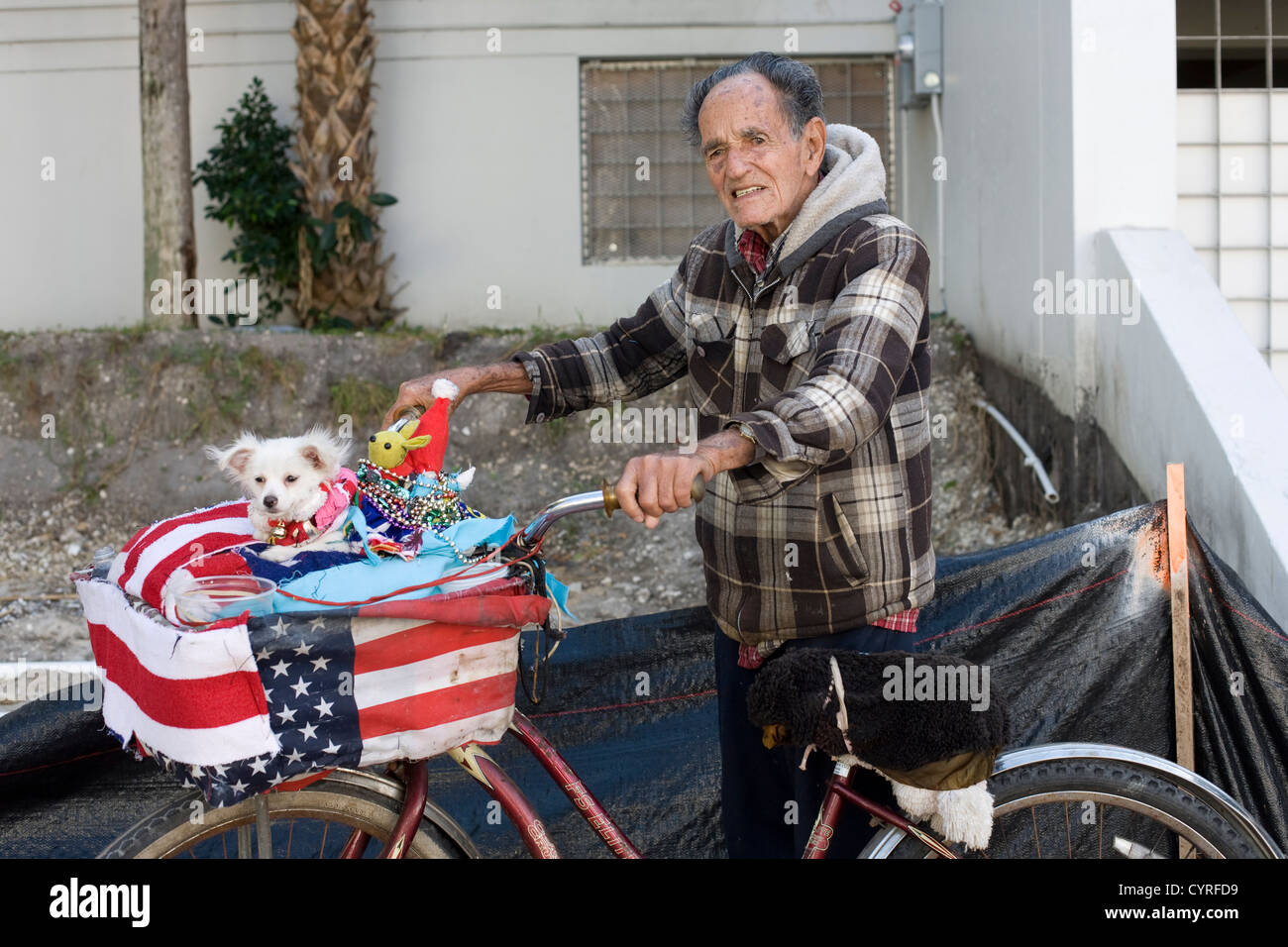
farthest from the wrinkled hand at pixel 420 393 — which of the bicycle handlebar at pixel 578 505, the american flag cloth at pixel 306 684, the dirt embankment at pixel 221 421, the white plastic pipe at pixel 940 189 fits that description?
the white plastic pipe at pixel 940 189

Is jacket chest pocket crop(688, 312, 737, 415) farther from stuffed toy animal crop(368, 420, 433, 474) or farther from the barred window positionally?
the barred window

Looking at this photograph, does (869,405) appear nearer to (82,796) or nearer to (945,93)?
(82,796)

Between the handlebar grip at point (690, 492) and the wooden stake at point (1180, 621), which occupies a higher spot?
the handlebar grip at point (690, 492)

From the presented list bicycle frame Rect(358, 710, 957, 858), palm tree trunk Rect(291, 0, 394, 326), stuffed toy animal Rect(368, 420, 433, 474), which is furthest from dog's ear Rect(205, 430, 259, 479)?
palm tree trunk Rect(291, 0, 394, 326)

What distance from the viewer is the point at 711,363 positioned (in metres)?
2.55

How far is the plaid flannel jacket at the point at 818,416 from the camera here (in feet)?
6.70

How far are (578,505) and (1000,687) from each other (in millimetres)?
1373

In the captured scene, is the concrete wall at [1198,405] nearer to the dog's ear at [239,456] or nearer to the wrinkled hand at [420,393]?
the wrinkled hand at [420,393]

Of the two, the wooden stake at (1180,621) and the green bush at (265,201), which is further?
the green bush at (265,201)

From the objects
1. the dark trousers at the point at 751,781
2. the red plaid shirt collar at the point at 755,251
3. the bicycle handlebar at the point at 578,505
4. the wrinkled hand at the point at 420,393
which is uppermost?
the red plaid shirt collar at the point at 755,251

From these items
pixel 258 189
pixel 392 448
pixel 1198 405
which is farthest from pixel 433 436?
pixel 258 189

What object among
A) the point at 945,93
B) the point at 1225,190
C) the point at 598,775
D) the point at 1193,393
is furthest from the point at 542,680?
the point at 945,93

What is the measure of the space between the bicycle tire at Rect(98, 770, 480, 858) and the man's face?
1338 millimetres

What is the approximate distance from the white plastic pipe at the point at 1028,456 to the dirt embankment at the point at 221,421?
280mm
